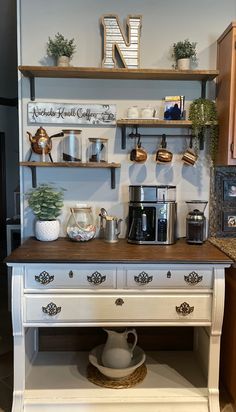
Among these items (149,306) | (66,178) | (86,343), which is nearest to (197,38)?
(66,178)

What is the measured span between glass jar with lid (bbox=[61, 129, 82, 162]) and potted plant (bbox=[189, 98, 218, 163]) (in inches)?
28.1

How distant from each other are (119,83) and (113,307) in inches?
54.1

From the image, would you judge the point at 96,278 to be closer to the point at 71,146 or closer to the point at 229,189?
the point at 71,146

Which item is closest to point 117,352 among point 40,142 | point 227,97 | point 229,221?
point 229,221

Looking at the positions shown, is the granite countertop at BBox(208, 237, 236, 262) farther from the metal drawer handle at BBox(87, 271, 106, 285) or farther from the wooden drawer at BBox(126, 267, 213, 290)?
the metal drawer handle at BBox(87, 271, 106, 285)

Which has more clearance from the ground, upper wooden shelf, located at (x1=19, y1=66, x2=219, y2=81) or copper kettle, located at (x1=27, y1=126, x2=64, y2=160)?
upper wooden shelf, located at (x1=19, y1=66, x2=219, y2=81)

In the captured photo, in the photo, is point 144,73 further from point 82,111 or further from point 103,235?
point 103,235

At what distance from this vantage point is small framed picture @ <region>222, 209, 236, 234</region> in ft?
7.68

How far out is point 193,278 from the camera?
6.02ft

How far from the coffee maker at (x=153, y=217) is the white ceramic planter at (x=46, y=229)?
47cm

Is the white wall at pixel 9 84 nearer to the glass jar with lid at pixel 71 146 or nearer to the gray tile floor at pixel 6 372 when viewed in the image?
the glass jar with lid at pixel 71 146

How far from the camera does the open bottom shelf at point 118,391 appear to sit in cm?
191

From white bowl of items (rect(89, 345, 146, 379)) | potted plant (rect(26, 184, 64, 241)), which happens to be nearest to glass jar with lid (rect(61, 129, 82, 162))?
potted plant (rect(26, 184, 64, 241))

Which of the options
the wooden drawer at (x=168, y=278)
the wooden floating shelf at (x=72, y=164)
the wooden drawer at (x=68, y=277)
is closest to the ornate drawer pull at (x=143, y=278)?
the wooden drawer at (x=168, y=278)
